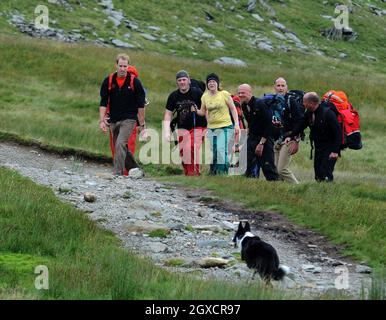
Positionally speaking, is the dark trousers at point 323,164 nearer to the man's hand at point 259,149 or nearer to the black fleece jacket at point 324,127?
the black fleece jacket at point 324,127

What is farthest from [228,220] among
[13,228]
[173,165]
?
[173,165]

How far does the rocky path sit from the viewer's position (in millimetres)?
10078

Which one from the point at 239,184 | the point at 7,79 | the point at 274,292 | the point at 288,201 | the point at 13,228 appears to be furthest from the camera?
the point at 7,79

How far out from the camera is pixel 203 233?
12078mm

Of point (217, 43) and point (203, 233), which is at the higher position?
point (217, 43)

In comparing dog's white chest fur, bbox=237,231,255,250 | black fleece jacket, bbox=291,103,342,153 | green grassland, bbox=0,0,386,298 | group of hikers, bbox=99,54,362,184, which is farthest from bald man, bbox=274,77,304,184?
dog's white chest fur, bbox=237,231,255,250

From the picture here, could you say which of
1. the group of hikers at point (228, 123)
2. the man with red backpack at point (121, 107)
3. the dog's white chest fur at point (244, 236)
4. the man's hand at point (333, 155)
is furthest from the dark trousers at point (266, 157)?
the dog's white chest fur at point (244, 236)

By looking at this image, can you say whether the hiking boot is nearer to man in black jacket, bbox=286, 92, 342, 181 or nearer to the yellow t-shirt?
the yellow t-shirt

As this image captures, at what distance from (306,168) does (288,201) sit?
10080 mm

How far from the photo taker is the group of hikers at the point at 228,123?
639 inches

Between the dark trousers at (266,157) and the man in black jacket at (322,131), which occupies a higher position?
the man in black jacket at (322,131)

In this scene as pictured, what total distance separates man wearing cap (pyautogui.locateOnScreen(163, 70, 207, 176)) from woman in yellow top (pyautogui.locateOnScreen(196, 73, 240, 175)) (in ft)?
0.88

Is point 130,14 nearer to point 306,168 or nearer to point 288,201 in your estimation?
point 306,168
